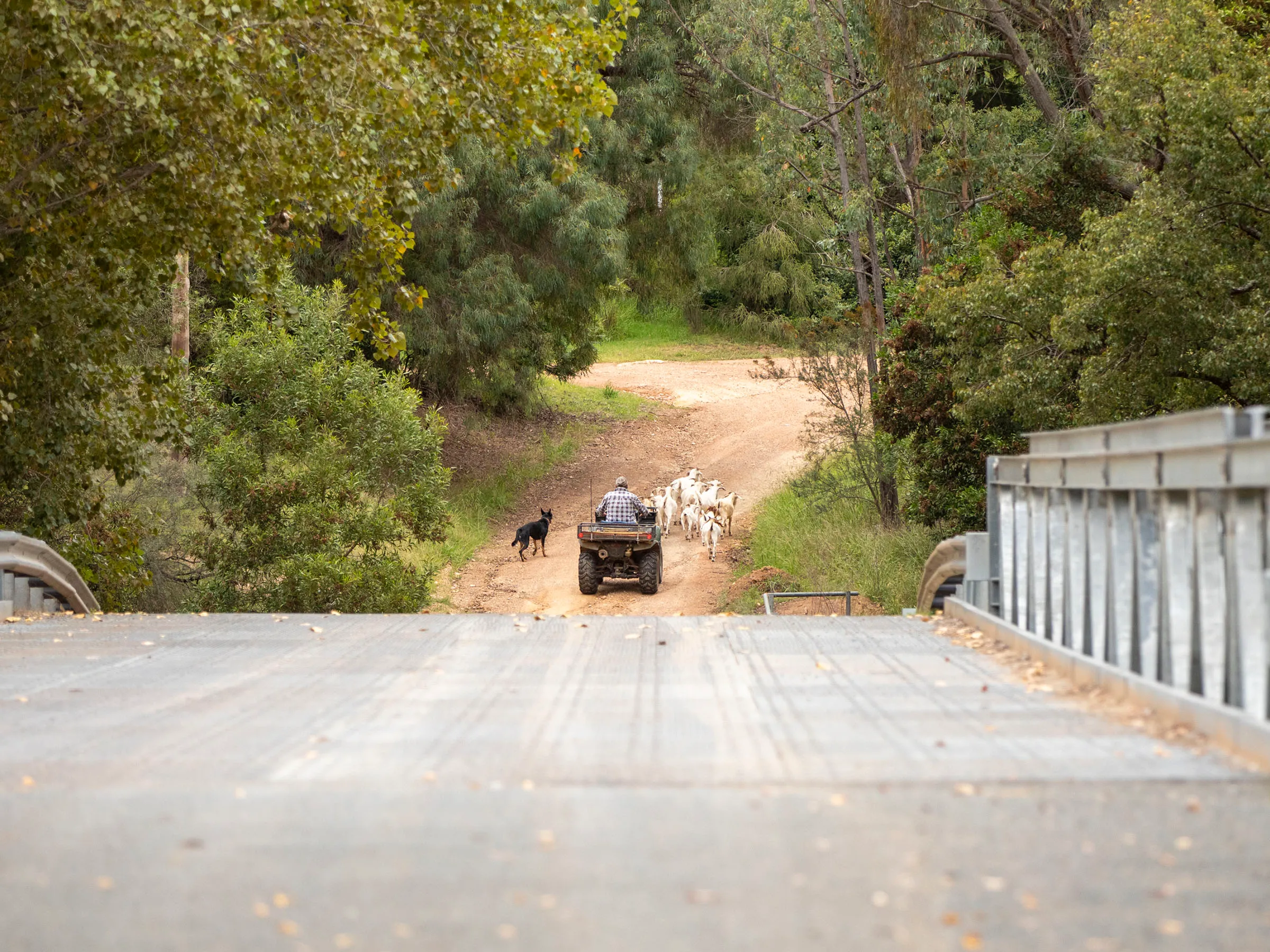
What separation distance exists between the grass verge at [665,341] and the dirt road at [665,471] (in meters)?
2.14

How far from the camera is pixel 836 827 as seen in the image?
4.71 m

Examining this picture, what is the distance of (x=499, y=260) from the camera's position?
110 feet

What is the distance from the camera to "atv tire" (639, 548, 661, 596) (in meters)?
25.1

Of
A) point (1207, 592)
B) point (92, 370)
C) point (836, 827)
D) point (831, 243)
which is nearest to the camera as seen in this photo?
point (836, 827)

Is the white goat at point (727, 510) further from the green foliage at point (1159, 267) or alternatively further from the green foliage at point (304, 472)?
the green foliage at point (1159, 267)

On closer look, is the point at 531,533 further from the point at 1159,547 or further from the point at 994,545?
the point at 1159,547

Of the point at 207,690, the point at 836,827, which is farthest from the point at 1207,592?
the point at 207,690

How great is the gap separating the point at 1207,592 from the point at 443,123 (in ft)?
31.6

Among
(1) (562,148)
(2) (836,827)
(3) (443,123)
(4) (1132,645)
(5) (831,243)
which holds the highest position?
(1) (562,148)

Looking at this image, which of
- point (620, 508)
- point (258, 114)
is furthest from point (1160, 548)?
point (620, 508)

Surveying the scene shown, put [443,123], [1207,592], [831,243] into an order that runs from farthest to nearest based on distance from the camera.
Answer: [831,243], [443,123], [1207,592]

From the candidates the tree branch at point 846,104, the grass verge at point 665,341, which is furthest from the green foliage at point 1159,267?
the grass verge at point 665,341

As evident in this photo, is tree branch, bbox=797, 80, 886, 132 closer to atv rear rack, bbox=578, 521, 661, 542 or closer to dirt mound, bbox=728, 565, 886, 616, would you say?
atv rear rack, bbox=578, 521, 661, 542

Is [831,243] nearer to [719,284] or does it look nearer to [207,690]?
[207,690]
